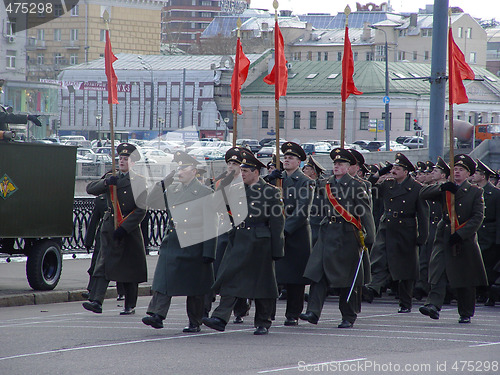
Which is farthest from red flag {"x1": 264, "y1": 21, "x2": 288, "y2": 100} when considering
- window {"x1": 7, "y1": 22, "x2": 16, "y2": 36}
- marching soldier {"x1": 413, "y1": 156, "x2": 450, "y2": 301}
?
window {"x1": 7, "y1": 22, "x2": 16, "y2": 36}

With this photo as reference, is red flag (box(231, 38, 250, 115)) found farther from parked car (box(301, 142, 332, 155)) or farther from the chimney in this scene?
the chimney

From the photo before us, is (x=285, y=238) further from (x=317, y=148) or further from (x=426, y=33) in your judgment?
(x=426, y=33)

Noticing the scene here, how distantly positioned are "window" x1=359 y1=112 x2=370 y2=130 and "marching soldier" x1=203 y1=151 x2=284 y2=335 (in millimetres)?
65070

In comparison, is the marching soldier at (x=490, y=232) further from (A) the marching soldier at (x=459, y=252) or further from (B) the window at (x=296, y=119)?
(B) the window at (x=296, y=119)

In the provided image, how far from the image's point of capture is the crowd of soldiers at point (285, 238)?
8.96m

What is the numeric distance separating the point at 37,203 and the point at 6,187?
0.56 m

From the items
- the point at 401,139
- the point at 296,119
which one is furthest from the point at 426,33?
the point at 401,139

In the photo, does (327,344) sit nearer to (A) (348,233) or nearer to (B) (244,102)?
(A) (348,233)

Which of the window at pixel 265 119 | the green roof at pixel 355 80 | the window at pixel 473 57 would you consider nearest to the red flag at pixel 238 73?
the green roof at pixel 355 80

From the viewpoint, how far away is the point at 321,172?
11.8m

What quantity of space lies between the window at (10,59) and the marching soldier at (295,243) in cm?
5563

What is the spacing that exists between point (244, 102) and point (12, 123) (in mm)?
64063

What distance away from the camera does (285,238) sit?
998 cm

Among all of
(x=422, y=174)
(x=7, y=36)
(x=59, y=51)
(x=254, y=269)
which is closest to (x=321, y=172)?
(x=422, y=174)
